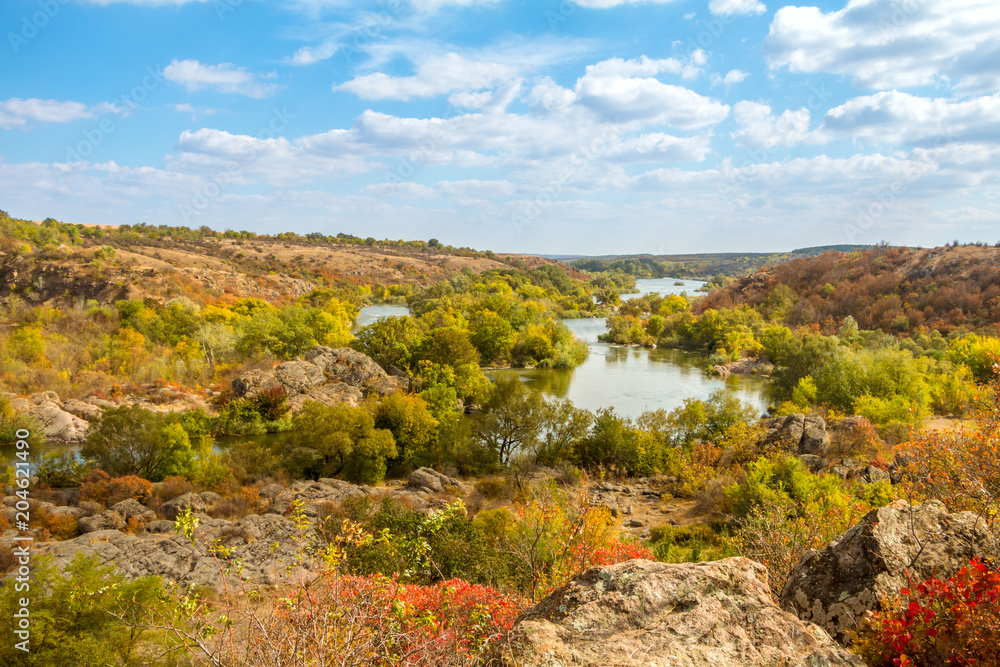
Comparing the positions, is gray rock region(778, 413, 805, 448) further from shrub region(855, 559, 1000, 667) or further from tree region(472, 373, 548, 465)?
shrub region(855, 559, 1000, 667)

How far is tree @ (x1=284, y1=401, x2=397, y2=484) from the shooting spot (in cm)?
2597

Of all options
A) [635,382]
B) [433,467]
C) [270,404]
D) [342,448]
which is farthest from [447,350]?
[342,448]

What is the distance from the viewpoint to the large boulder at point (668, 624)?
126 inches

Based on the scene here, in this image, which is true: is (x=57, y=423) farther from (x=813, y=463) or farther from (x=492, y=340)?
(x=813, y=463)

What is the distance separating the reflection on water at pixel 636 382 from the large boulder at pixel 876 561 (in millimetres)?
33083

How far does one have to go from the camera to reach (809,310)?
248 feet

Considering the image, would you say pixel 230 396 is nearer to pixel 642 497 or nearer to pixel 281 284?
pixel 642 497

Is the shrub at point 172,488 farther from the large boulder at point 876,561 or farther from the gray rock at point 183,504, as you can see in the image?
the large boulder at point 876,561

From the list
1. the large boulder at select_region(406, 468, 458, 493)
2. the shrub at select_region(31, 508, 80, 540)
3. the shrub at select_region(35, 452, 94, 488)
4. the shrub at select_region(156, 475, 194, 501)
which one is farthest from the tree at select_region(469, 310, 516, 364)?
the shrub at select_region(31, 508, 80, 540)

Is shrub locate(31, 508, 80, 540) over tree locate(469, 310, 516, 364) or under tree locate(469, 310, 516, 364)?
under

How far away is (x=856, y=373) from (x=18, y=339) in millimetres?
59722

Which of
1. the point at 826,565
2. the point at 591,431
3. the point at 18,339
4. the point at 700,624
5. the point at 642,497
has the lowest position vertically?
the point at 642,497

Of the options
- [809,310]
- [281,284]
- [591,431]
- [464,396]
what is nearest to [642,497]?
[591,431]

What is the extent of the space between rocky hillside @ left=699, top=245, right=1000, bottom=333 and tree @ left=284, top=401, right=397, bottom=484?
60367 millimetres
